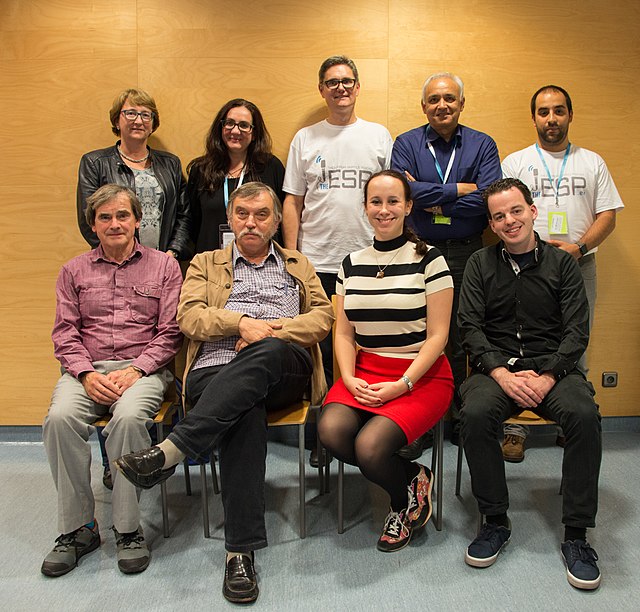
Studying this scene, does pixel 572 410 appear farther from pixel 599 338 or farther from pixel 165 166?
pixel 165 166

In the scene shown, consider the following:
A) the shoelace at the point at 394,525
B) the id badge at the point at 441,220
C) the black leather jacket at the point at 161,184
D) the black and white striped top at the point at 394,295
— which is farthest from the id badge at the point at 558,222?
the black leather jacket at the point at 161,184

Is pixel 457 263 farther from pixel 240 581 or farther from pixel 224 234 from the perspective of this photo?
pixel 240 581

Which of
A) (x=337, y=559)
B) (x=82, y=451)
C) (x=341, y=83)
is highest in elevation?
(x=341, y=83)

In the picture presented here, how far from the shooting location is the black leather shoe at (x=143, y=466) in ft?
6.67

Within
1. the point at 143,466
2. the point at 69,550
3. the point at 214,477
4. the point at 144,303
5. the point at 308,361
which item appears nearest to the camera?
the point at 143,466

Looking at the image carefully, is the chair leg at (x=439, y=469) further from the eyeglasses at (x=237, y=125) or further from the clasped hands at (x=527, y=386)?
the eyeglasses at (x=237, y=125)

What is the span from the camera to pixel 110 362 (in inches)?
99.3

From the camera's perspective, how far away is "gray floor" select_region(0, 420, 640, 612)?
205 cm

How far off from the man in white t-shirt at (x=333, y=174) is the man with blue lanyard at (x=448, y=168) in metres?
0.17

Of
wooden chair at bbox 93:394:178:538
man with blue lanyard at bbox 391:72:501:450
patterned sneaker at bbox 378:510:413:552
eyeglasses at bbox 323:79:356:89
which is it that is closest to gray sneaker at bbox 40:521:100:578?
wooden chair at bbox 93:394:178:538

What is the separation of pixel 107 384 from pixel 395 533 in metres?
1.22

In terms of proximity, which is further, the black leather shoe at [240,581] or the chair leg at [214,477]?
the chair leg at [214,477]

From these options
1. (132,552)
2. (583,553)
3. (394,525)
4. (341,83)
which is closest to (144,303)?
(132,552)

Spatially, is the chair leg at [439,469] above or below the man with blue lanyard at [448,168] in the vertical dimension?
below
